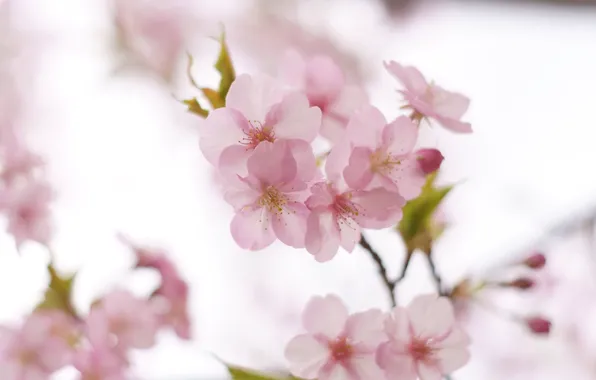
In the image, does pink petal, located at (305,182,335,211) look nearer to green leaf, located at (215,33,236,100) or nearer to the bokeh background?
green leaf, located at (215,33,236,100)

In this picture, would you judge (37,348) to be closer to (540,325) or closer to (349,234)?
(349,234)

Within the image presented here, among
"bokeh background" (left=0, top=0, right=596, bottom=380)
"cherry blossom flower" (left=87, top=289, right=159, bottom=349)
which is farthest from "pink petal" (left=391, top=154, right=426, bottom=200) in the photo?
"bokeh background" (left=0, top=0, right=596, bottom=380)

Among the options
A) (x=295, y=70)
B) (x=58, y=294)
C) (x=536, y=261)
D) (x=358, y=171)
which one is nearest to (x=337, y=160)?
(x=358, y=171)

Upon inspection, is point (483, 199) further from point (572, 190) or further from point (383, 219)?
point (383, 219)

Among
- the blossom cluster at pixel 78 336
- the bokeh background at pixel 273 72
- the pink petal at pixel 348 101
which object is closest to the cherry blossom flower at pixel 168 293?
the blossom cluster at pixel 78 336

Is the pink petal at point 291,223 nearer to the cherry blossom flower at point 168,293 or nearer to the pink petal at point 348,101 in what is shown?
the pink petal at point 348,101

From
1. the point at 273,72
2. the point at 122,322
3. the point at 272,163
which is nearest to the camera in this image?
the point at 272,163

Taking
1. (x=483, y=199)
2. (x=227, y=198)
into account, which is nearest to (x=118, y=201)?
(x=483, y=199)
